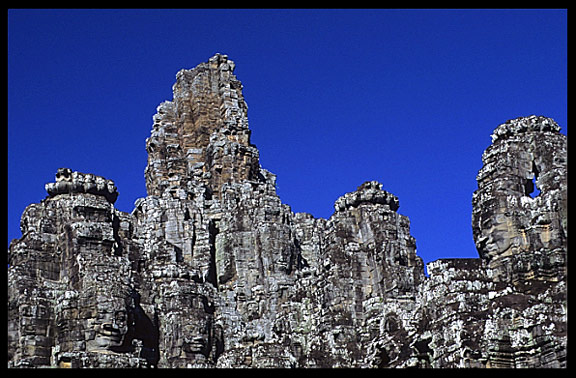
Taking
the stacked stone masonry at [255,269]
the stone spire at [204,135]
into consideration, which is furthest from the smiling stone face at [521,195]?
the stone spire at [204,135]

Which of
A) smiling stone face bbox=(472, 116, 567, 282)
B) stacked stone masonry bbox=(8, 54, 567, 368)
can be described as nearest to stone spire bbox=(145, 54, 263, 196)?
stacked stone masonry bbox=(8, 54, 567, 368)

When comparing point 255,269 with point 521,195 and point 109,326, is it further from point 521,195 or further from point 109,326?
point 521,195

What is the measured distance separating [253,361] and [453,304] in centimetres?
1326

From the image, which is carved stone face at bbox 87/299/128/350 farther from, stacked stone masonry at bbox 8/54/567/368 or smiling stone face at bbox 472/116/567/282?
smiling stone face at bbox 472/116/567/282

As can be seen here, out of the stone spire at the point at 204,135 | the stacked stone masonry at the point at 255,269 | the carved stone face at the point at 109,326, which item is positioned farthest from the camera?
the stone spire at the point at 204,135

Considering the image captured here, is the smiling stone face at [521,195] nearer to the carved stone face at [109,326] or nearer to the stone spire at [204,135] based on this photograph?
the carved stone face at [109,326]

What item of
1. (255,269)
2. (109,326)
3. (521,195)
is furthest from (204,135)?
(521,195)

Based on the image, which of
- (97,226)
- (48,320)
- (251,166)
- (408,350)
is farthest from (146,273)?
(408,350)

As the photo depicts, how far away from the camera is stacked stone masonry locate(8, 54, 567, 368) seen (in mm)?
35719

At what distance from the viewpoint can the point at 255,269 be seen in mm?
61781

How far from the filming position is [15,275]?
49.8 m

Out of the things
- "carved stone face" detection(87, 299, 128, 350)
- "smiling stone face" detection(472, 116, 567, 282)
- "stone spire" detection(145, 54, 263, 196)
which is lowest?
"carved stone face" detection(87, 299, 128, 350)

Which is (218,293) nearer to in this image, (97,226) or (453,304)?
(97,226)

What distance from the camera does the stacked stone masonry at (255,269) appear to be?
35.7 metres
